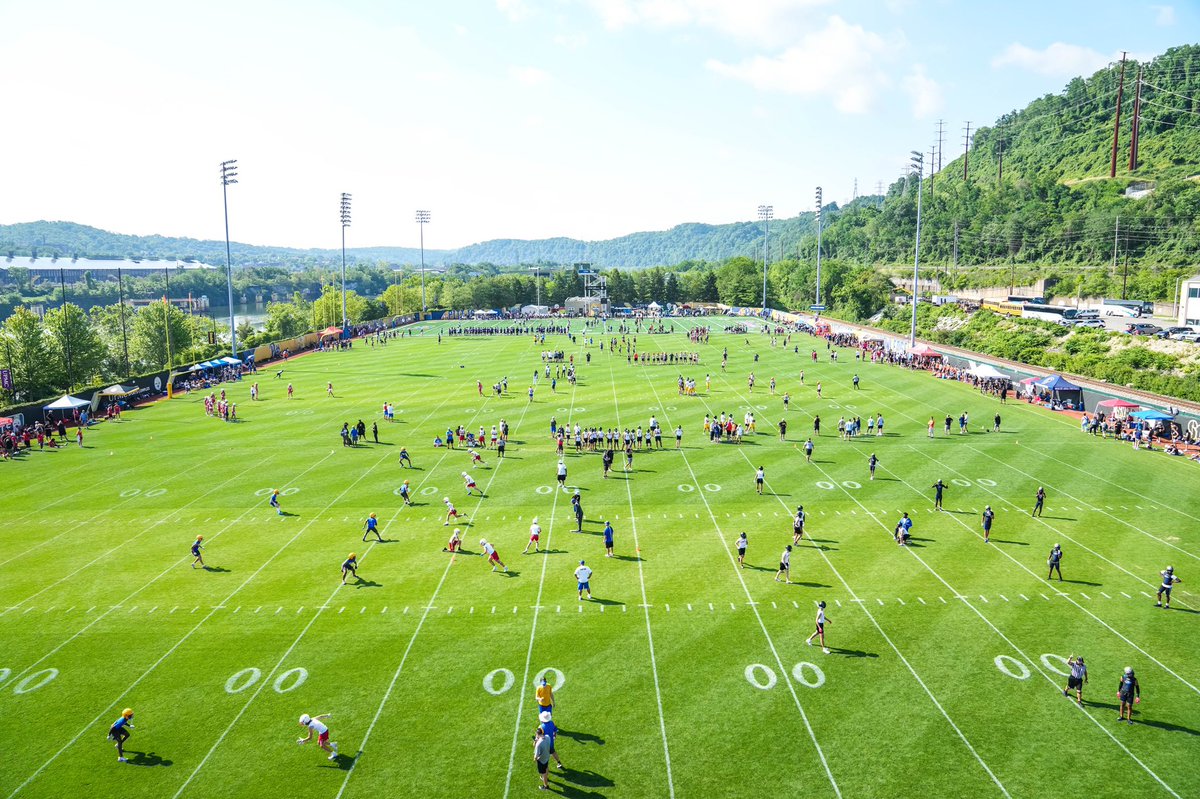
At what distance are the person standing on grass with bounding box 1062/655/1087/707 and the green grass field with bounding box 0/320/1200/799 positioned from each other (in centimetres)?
32

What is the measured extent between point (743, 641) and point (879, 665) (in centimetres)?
318

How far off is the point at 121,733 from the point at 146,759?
689 millimetres

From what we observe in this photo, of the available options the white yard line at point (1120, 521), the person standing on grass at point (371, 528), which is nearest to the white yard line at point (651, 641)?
the person standing on grass at point (371, 528)

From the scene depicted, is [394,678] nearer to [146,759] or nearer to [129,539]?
[146,759]

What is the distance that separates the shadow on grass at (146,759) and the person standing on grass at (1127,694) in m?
19.0

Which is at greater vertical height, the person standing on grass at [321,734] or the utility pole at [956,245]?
the utility pole at [956,245]

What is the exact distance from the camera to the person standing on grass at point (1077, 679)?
16219mm

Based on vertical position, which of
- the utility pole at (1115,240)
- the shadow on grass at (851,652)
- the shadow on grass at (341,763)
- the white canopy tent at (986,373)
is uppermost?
the utility pole at (1115,240)

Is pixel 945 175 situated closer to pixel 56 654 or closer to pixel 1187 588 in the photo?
pixel 1187 588

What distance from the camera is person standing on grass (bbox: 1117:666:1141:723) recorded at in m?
15.6

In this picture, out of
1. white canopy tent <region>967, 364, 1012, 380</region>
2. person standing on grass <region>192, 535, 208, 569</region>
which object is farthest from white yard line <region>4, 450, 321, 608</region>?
white canopy tent <region>967, 364, 1012, 380</region>

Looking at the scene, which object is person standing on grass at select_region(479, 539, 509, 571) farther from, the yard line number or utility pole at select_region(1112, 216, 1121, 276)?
utility pole at select_region(1112, 216, 1121, 276)

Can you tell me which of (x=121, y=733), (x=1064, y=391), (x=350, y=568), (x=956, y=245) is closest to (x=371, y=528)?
(x=350, y=568)

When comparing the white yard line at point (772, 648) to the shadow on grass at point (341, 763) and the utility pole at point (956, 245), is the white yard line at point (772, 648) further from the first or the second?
the utility pole at point (956, 245)
